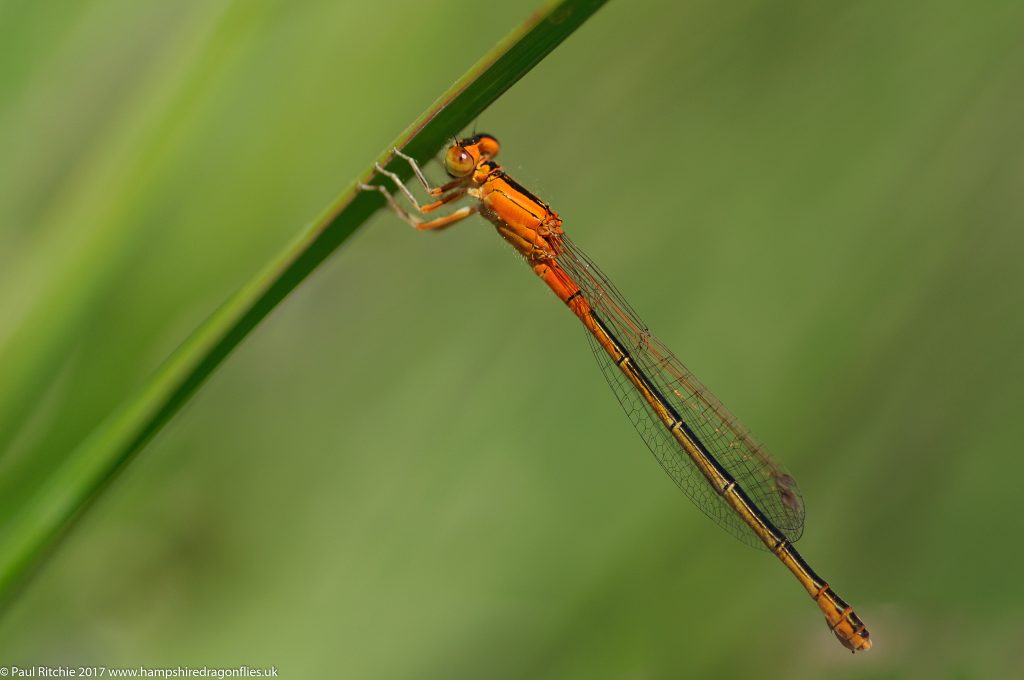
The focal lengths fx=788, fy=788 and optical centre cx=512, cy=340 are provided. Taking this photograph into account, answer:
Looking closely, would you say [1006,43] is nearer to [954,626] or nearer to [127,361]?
[954,626]

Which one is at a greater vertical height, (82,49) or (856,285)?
(82,49)

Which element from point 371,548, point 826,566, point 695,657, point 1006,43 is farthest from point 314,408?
point 1006,43

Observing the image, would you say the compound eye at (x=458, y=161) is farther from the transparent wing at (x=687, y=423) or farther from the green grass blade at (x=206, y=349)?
the green grass blade at (x=206, y=349)

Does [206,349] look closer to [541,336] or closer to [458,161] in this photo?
[458,161]

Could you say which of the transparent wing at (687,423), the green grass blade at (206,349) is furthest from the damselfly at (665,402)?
the green grass blade at (206,349)

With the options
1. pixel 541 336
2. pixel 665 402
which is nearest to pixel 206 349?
pixel 541 336

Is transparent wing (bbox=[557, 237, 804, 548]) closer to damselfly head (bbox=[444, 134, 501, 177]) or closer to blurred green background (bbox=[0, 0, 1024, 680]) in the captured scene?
blurred green background (bbox=[0, 0, 1024, 680])
